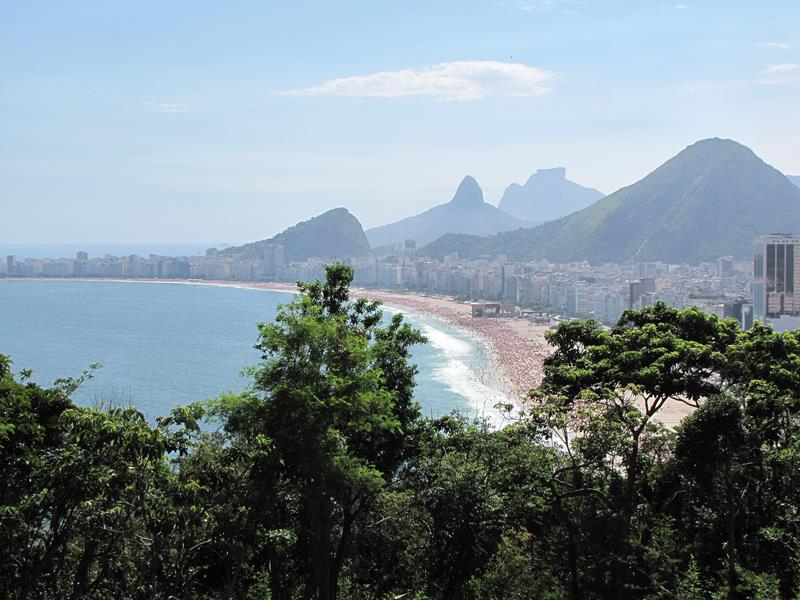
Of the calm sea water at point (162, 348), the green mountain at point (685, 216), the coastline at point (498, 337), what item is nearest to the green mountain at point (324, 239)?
the green mountain at point (685, 216)

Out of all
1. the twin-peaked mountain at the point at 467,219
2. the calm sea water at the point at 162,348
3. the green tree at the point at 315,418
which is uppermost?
the twin-peaked mountain at the point at 467,219

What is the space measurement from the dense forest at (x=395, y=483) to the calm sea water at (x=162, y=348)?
7.33 m

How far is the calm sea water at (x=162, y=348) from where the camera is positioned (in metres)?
26.2

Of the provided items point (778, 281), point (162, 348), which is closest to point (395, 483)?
point (162, 348)

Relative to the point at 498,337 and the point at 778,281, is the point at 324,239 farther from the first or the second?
the point at 778,281

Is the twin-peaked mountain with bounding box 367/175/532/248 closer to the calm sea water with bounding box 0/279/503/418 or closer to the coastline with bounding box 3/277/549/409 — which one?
the coastline with bounding box 3/277/549/409

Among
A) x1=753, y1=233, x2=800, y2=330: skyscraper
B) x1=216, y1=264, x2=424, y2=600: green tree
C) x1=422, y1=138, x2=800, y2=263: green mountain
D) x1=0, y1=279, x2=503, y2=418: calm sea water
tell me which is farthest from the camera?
x1=422, y1=138, x2=800, y2=263: green mountain

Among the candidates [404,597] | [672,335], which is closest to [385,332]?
[404,597]

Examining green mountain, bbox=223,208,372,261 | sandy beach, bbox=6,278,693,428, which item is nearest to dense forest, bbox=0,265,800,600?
sandy beach, bbox=6,278,693,428

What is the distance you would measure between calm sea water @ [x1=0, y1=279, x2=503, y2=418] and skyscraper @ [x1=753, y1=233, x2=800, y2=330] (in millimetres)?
14120

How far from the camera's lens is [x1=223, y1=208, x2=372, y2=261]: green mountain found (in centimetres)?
11638

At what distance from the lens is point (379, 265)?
95562 millimetres

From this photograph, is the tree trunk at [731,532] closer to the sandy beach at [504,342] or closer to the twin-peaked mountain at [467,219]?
the sandy beach at [504,342]

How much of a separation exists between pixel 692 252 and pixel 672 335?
88.1 metres
